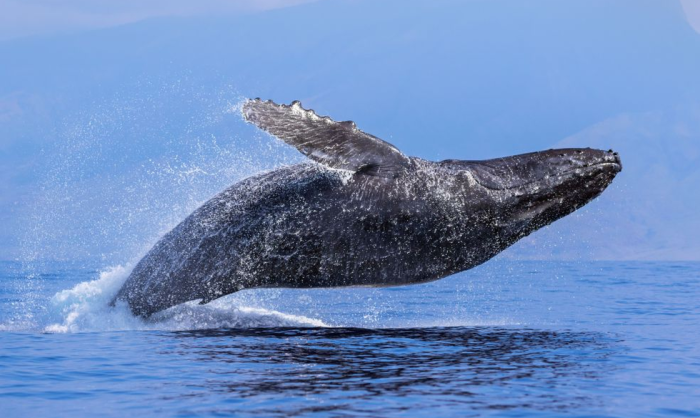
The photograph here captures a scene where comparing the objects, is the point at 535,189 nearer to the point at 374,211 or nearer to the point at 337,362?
the point at 374,211

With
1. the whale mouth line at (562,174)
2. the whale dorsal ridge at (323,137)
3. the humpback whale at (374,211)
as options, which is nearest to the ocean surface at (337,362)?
the humpback whale at (374,211)

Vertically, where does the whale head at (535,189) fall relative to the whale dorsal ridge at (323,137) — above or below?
below

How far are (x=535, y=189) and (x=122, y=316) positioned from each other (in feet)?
21.8

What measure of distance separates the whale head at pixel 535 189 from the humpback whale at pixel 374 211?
14 millimetres

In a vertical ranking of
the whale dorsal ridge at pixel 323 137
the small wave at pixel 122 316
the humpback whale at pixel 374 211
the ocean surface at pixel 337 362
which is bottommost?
the ocean surface at pixel 337 362

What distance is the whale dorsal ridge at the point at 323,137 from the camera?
1222 centimetres

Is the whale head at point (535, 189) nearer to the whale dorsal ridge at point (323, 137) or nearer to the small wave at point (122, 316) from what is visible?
the whale dorsal ridge at point (323, 137)

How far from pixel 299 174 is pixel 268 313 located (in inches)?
157

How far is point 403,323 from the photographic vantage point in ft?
52.3

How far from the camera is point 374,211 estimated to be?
41.4 ft

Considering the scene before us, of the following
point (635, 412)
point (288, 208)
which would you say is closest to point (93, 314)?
point (288, 208)

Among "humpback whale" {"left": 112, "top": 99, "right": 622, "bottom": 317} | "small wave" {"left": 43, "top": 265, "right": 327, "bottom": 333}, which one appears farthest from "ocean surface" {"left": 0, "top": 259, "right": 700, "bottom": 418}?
"humpback whale" {"left": 112, "top": 99, "right": 622, "bottom": 317}

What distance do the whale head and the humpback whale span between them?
0.01 metres

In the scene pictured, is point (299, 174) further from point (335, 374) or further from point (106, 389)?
point (106, 389)
